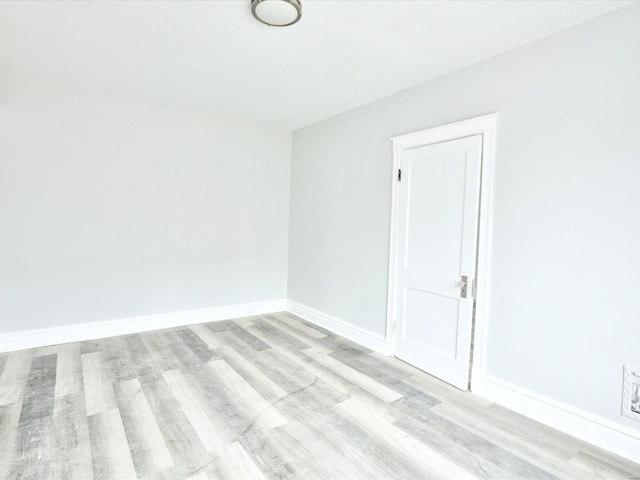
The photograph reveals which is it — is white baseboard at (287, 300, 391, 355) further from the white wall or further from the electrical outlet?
the electrical outlet

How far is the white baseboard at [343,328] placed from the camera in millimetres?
3580

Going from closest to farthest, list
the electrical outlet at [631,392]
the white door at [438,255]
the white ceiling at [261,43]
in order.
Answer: the electrical outlet at [631,392] → the white ceiling at [261,43] → the white door at [438,255]

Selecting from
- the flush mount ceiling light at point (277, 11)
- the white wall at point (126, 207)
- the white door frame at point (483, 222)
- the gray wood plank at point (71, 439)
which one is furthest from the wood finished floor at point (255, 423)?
the flush mount ceiling light at point (277, 11)

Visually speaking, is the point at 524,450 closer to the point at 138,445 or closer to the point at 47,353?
the point at 138,445

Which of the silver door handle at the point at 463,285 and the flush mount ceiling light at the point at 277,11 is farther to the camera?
the silver door handle at the point at 463,285

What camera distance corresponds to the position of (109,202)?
373cm

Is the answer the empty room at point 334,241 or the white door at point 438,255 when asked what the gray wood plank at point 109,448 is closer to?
the empty room at point 334,241

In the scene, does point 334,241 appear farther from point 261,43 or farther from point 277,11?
point 277,11

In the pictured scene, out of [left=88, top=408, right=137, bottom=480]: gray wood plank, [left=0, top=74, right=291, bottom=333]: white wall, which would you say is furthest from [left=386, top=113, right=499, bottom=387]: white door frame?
[left=0, top=74, right=291, bottom=333]: white wall

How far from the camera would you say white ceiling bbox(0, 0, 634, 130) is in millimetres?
2117

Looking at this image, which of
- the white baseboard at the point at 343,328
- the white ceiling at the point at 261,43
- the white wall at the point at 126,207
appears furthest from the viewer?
the white baseboard at the point at 343,328

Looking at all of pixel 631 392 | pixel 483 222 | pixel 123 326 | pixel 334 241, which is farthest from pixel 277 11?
pixel 123 326

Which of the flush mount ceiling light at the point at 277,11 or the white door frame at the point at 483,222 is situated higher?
the flush mount ceiling light at the point at 277,11

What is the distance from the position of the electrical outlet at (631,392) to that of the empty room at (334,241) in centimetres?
1
